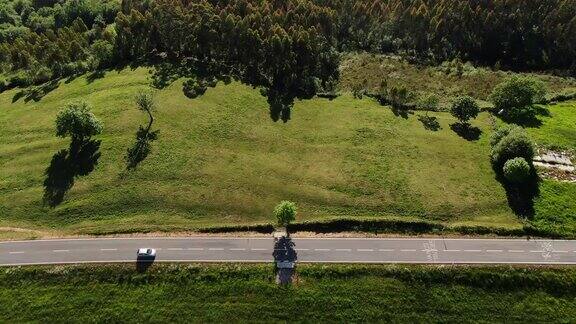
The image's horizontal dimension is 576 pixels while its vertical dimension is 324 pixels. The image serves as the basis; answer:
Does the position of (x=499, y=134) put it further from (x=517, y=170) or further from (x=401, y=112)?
(x=401, y=112)

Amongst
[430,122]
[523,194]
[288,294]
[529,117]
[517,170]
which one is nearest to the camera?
[288,294]

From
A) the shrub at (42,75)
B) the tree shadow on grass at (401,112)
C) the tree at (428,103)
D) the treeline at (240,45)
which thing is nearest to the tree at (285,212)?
the treeline at (240,45)

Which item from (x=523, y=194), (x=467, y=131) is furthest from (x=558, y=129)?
(x=523, y=194)

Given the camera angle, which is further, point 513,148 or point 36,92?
point 36,92

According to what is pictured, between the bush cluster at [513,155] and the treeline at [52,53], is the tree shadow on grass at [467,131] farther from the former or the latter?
the treeline at [52,53]

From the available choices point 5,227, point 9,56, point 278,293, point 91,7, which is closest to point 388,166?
point 278,293

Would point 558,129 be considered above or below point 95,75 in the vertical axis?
below

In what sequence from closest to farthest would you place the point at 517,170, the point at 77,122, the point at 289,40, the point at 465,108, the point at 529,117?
the point at 517,170, the point at 77,122, the point at 465,108, the point at 529,117, the point at 289,40
